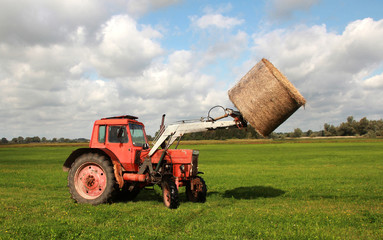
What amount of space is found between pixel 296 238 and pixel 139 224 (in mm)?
3775

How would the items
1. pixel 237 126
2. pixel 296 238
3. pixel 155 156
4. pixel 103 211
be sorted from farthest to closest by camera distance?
pixel 155 156, pixel 237 126, pixel 103 211, pixel 296 238

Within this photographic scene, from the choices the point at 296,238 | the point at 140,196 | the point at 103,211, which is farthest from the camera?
the point at 140,196

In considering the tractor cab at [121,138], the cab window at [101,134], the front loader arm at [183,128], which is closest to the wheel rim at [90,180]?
the tractor cab at [121,138]

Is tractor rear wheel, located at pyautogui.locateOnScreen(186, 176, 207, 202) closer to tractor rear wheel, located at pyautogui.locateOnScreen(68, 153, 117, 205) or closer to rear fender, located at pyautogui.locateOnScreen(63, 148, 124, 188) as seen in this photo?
rear fender, located at pyautogui.locateOnScreen(63, 148, 124, 188)

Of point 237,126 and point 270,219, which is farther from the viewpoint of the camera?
point 237,126

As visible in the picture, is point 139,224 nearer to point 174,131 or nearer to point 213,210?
point 213,210

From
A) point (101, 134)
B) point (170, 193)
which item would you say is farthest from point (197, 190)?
point (101, 134)

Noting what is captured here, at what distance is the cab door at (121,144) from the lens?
1058cm

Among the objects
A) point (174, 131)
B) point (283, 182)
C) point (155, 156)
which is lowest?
point (283, 182)

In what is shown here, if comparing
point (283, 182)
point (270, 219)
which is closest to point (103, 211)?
point (270, 219)

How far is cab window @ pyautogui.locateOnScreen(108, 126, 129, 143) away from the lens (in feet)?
34.7

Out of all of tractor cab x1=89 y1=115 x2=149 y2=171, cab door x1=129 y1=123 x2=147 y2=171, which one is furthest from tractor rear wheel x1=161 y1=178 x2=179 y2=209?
tractor cab x1=89 y1=115 x2=149 y2=171

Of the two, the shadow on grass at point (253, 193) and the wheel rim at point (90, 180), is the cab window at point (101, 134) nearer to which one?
the wheel rim at point (90, 180)

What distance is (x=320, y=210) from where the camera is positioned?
9.38 meters
